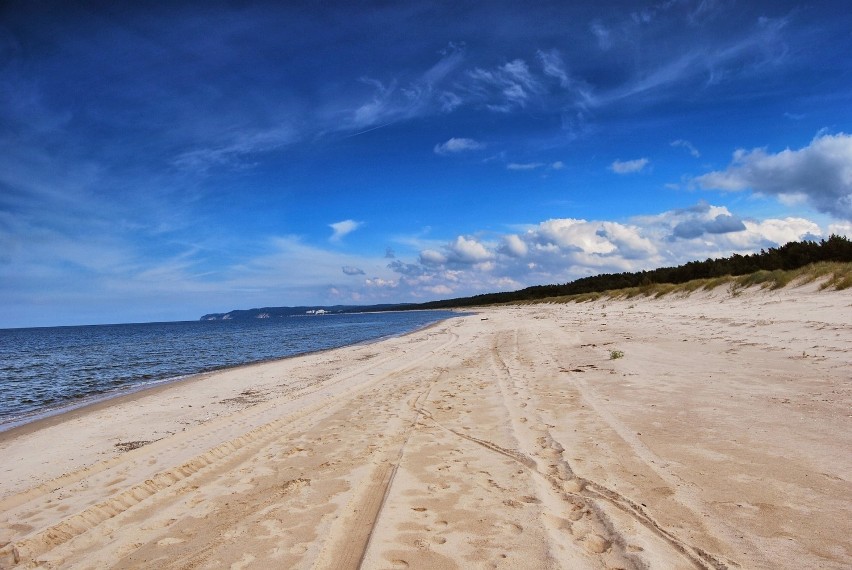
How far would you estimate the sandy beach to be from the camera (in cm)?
369

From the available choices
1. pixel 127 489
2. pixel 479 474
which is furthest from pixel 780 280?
pixel 127 489

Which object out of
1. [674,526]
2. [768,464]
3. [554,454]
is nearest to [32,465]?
[554,454]

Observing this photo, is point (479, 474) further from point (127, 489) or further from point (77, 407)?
point (77, 407)

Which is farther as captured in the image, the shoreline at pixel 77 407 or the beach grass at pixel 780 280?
the beach grass at pixel 780 280

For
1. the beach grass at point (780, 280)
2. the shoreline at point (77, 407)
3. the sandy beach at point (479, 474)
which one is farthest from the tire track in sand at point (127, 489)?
the beach grass at point (780, 280)

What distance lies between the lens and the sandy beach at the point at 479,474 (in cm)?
369

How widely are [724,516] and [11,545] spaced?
681cm

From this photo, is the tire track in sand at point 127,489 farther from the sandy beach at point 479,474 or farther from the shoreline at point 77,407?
the shoreline at point 77,407

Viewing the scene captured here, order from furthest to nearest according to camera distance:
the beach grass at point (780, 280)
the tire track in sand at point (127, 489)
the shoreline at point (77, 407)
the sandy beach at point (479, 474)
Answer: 1. the beach grass at point (780, 280)
2. the shoreline at point (77, 407)
3. the tire track in sand at point (127, 489)
4. the sandy beach at point (479, 474)

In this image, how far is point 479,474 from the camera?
536 cm

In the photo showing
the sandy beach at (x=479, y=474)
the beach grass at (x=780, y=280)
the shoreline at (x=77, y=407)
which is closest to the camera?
the sandy beach at (x=479, y=474)

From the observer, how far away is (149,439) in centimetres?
874

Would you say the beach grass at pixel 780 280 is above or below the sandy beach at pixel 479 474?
above

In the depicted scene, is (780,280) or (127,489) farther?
(780,280)
